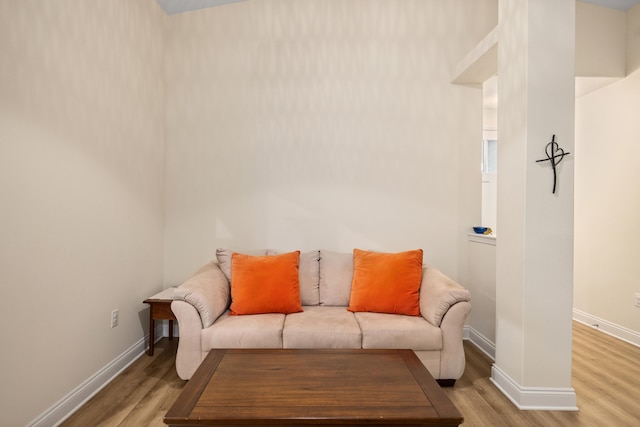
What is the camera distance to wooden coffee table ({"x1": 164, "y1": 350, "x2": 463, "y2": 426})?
1.43m

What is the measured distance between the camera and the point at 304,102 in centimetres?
351

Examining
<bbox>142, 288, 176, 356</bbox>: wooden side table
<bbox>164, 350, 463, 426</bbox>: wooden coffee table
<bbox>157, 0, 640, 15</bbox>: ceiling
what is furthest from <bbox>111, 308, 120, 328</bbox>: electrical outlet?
<bbox>157, 0, 640, 15</bbox>: ceiling

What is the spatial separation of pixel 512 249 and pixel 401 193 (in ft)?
4.16

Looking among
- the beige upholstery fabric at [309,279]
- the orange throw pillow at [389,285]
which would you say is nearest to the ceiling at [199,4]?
the beige upholstery fabric at [309,279]

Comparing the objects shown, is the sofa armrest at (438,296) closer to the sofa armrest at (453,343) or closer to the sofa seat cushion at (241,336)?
the sofa armrest at (453,343)

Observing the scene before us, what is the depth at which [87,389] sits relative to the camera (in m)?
2.31

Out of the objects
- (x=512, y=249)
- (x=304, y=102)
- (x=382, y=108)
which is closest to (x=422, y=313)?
(x=512, y=249)

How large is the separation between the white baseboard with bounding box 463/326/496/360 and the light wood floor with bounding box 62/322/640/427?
0.05 meters

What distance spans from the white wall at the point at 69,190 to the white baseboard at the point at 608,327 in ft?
14.2

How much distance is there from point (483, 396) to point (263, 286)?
1.63 m

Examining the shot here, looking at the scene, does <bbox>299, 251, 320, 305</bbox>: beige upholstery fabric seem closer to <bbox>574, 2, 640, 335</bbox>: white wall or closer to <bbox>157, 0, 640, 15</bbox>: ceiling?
<bbox>157, 0, 640, 15</bbox>: ceiling

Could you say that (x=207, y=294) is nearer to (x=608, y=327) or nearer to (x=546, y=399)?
(x=546, y=399)

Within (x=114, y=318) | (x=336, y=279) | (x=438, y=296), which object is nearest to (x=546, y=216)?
(x=438, y=296)

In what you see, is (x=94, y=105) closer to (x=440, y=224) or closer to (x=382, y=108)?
(x=382, y=108)
